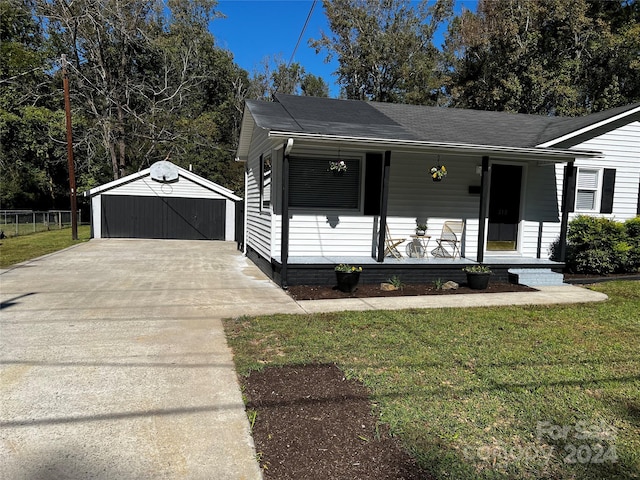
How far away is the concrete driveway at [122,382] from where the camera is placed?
7.53ft

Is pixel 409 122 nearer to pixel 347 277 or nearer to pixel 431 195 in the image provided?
pixel 431 195

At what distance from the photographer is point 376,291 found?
7.06 m

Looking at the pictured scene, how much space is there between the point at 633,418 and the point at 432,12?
29.3m

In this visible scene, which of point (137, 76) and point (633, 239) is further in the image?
point (137, 76)

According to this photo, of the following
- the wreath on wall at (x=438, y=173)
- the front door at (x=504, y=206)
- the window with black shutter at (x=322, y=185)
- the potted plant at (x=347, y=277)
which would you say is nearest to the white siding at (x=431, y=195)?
the front door at (x=504, y=206)

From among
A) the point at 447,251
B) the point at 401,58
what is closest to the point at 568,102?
the point at 401,58

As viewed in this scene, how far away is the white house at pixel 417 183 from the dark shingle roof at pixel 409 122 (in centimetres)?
5

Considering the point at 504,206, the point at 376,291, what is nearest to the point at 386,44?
the point at 504,206

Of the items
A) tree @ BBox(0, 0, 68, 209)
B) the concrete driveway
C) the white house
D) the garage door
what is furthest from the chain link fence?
the white house

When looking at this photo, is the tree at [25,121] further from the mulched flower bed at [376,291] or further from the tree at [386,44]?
the mulched flower bed at [376,291]

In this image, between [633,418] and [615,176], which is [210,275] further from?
[615,176]

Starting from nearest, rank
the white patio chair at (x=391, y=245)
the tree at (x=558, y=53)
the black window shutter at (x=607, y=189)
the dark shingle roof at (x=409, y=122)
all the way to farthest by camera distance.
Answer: the dark shingle roof at (x=409, y=122) → the white patio chair at (x=391, y=245) → the black window shutter at (x=607, y=189) → the tree at (x=558, y=53)

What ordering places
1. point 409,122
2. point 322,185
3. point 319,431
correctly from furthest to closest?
1. point 409,122
2. point 322,185
3. point 319,431

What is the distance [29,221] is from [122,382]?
2135 centimetres
